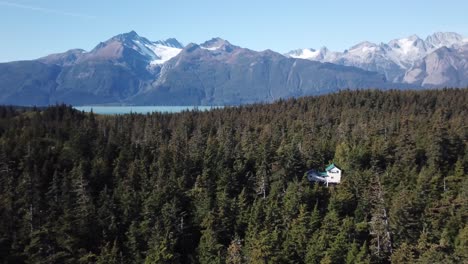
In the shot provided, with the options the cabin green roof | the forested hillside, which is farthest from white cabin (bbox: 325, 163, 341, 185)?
the forested hillside

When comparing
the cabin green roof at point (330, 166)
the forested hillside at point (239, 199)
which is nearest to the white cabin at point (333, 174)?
the cabin green roof at point (330, 166)

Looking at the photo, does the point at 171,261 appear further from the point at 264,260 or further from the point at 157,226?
the point at 264,260

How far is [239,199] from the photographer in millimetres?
71688

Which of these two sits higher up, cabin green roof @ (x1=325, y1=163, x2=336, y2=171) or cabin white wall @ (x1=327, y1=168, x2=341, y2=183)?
cabin green roof @ (x1=325, y1=163, x2=336, y2=171)

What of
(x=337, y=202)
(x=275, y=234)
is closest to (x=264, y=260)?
(x=275, y=234)

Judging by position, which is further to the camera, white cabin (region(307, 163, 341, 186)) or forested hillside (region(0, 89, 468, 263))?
white cabin (region(307, 163, 341, 186))

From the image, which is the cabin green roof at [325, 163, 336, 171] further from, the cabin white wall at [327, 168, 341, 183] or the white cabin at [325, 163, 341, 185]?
the cabin white wall at [327, 168, 341, 183]

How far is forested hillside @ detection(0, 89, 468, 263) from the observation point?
56.4m

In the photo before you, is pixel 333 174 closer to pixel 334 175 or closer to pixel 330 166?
Result: pixel 334 175

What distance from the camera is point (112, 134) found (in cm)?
11169

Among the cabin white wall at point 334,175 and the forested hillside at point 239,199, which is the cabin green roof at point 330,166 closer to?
the cabin white wall at point 334,175

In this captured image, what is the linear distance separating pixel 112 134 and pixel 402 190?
231ft

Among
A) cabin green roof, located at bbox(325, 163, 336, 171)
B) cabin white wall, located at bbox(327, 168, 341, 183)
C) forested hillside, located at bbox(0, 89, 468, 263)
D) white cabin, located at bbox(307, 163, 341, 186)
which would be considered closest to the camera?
forested hillside, located at bbox(0, 89, 468, 263)

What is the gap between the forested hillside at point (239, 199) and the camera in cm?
5641
